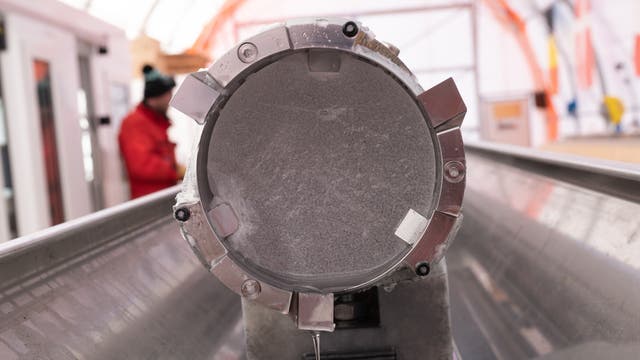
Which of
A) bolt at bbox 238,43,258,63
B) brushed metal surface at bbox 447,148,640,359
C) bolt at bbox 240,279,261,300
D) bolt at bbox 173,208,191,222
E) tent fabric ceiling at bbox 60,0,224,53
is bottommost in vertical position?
brushed metal surface at bbox 447,148,640,359

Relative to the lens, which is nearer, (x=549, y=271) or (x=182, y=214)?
(x=182, y=214)

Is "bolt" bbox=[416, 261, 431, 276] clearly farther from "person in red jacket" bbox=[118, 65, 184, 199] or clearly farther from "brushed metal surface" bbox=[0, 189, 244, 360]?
"person in red jacket" bbox=[118, 65, 184, 199]

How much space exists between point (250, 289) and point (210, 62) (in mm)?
3487

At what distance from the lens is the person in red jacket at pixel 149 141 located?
3.36 metres

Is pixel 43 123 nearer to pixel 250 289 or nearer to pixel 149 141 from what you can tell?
pixel 149 141

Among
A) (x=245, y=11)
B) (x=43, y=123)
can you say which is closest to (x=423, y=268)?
(x=43, y=123)

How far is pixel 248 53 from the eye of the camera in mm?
916

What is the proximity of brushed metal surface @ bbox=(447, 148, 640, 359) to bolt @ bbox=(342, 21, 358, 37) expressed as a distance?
68cm

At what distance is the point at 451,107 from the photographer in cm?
94

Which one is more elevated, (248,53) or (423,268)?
(248,53)

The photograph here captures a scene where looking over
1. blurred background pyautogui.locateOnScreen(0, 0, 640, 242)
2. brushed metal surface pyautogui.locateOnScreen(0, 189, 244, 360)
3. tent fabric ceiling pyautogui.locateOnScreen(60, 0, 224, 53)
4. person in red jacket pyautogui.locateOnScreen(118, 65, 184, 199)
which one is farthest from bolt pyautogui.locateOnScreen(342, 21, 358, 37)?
tent fabric ceiling pyautogui.locateOnScreen(60, 0, 224, 53)

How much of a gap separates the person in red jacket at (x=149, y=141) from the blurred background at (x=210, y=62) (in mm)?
330

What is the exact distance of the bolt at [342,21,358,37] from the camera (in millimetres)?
905

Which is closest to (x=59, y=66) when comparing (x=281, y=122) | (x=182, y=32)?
(x=281, y=122)
